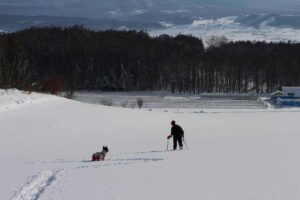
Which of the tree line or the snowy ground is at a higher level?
the tree line

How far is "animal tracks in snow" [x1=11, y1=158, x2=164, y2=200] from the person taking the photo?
13.2m

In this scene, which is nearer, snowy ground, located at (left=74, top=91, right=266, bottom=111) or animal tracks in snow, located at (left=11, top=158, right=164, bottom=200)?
animal tracks in snow, located at (left=11, top=158, right=164, bottom=200)

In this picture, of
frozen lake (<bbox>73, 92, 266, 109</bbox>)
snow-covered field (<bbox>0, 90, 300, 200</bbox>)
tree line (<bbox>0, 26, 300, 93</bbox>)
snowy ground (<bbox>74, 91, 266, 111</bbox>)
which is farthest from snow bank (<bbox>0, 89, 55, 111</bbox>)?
tree line (<bbox>0, 26, 300, 93</bbox>)

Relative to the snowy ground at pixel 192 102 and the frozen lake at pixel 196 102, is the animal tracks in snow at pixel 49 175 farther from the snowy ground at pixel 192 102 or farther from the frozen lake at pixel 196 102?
the frozen lake at pixel 196 102

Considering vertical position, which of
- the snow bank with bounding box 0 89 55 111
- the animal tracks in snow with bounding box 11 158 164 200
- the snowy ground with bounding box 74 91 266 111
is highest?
the snow bank with bounding box 0 89 55 111

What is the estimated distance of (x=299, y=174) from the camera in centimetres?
1477

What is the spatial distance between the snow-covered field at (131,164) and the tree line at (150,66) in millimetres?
70607

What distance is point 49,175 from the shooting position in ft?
52.7

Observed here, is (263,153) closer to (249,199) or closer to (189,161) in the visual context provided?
(189,161)

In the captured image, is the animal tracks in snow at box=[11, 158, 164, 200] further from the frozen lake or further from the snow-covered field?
the frozen lake

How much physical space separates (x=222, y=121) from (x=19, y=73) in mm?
38029

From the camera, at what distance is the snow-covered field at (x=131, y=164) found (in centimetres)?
1317

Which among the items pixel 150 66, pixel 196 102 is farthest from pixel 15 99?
pixel 150 66

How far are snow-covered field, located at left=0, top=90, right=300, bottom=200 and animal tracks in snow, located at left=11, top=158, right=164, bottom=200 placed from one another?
2 cm
